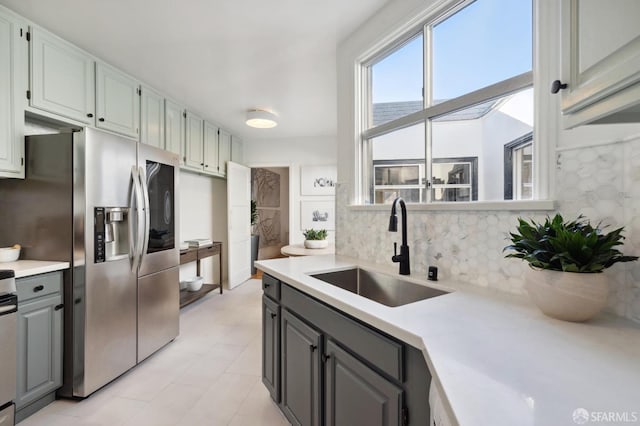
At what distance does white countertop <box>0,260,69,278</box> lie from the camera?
1.66 meters

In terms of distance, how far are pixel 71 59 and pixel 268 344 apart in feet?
8.50

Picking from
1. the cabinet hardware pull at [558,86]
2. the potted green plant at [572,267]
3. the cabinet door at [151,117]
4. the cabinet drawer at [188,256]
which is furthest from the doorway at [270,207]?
the cabinet hardware pull at [558,86]

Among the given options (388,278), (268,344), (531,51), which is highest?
(531,51)

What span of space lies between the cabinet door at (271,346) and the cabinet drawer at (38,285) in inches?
52.9

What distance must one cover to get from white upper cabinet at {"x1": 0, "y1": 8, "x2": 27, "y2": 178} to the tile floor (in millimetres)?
1585

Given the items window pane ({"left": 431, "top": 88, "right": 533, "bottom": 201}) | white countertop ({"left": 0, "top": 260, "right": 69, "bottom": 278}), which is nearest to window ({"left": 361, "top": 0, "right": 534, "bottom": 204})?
window pane ({"left": 431, "top": 88, "right": 533, "bottom": 201})

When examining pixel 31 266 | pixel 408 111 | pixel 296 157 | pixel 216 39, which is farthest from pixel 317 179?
pixel 31 266

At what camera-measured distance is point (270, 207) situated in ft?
23.7

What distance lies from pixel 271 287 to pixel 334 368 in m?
0.69

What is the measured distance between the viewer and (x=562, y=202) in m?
1.02

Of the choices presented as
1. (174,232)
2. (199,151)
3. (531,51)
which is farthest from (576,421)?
(199,151)

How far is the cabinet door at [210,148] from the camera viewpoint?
399 centimetres

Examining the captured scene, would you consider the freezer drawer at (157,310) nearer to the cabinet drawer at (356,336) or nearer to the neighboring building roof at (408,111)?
the cabinet drawer at (356,336)

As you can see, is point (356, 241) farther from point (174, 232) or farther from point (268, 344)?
point (174, 232)
